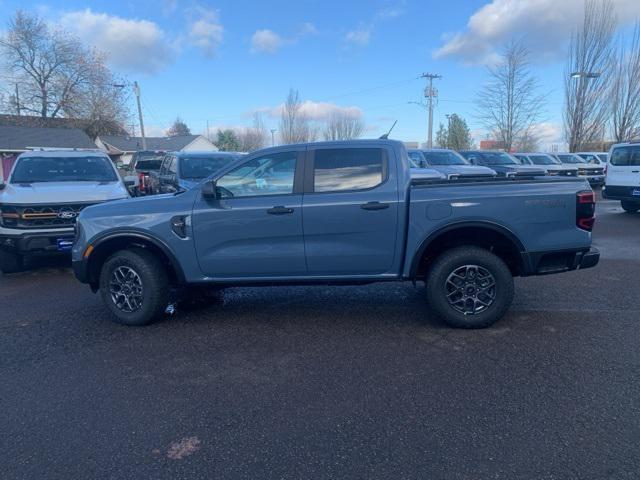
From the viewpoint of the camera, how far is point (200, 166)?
10.6 metres

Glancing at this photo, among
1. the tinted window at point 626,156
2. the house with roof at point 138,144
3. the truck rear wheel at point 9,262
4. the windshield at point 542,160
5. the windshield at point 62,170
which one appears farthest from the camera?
the house with roof at point 138,144

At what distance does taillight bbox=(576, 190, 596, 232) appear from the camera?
4.46 metres

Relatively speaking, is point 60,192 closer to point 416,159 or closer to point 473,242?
point 473,242

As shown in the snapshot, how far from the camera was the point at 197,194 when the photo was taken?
476 cm

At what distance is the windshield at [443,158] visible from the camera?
16.4 m

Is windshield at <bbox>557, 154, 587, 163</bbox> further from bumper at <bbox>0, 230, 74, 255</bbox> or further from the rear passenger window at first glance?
bumper at <bbox>0, 230, 74, 255</bbox>

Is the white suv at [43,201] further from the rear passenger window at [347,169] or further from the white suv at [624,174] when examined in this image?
the white suv at [624,174]

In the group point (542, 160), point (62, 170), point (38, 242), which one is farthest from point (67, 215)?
point (542, 160)

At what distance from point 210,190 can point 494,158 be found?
59.3ft

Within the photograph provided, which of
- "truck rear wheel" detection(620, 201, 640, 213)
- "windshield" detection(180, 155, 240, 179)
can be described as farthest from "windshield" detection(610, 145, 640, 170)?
"windshield" detection(180, 155, 240, 179)

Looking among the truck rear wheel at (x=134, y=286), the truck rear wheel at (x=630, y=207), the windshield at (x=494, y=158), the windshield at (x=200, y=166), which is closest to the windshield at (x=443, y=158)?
the windshield at (x=494, y=158)

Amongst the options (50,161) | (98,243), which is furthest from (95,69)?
(98,243)

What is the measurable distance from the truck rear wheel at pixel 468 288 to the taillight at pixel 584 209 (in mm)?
821

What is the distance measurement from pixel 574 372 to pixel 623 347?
2.67 ft
